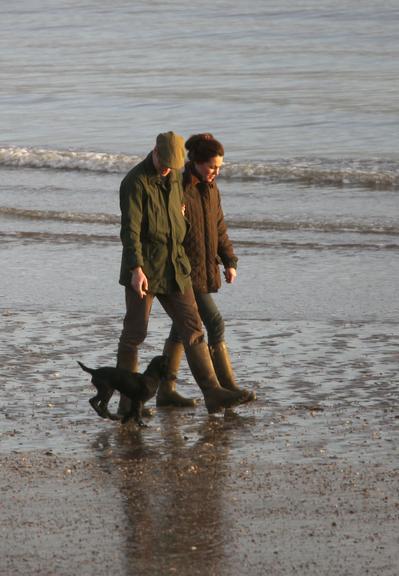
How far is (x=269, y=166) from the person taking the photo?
60.7ft

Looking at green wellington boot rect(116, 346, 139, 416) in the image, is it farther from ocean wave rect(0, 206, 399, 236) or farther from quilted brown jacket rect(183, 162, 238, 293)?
ocean wave rect(0, 206, 399, 236)

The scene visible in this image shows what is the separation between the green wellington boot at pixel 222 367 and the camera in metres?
7.36

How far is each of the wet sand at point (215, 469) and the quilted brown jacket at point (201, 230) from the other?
0.70 meters

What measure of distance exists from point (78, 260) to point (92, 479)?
6229 mm

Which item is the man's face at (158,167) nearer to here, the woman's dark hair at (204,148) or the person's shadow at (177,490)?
the woman's dark hair at (204,148)

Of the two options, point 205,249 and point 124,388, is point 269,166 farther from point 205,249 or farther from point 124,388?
point 124,388

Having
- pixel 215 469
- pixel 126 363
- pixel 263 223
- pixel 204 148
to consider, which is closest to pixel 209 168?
pixel 204 148

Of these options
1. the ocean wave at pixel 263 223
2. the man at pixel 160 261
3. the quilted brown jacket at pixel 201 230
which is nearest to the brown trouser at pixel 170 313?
the man at pixel 160 261

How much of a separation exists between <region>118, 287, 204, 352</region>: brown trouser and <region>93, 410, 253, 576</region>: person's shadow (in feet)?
1.38

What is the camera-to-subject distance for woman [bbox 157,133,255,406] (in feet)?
22.8

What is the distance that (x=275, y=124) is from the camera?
2322cm

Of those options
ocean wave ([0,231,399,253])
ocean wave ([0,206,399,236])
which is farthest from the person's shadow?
ocean wave ([0,206,399,236])

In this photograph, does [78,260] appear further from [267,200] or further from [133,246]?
[133,246]

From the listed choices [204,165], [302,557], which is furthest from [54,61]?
[302,557]
